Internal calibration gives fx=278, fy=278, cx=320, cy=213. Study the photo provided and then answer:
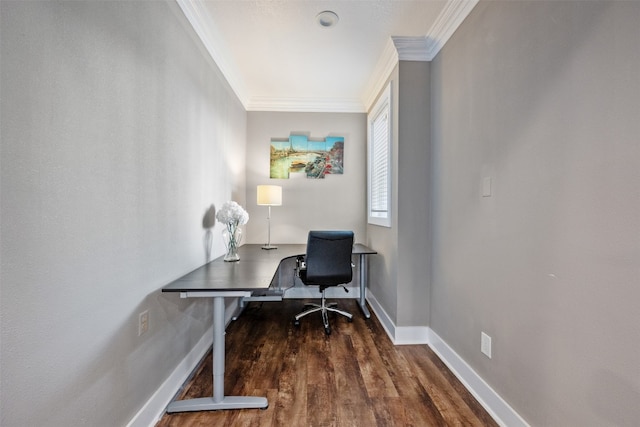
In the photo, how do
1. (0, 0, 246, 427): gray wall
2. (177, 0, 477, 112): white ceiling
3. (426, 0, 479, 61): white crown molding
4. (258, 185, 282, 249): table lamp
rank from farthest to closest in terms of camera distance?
(258, 185, 282, 249): table lamp
(177, 0, 477, 112): white ceiling
(426, 0, 479, 61): white crown molding
(0, 0, 246, 427): gray wall

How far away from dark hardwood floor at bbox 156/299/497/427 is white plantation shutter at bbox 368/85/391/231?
3.82ft

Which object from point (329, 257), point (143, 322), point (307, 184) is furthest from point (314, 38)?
point (143, 322)

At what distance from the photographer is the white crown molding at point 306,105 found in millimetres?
3565

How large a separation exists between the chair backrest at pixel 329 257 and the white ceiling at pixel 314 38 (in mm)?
1675

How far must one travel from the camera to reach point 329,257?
2.78m

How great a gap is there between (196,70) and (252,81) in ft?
3.66

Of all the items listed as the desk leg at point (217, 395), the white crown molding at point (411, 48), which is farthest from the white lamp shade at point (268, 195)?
the white crown molding at point (411, 48)

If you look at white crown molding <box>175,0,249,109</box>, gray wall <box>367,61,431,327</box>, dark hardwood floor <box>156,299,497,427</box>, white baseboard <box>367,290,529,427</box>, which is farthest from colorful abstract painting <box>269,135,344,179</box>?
dark hardwood floor <box>156,299,497,427</box>

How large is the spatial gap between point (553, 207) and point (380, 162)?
2.05m

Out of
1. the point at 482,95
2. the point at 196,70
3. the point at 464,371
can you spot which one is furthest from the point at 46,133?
the point at 464,371

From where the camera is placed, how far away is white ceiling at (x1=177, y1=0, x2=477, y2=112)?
196cm

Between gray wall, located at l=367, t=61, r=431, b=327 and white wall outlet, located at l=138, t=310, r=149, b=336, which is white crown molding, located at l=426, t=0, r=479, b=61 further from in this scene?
white wall outlet, located at l=138, t=310, r=149, b=336

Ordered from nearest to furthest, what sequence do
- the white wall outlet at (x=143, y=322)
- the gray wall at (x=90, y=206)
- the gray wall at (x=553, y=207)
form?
the gray wall at (x=90, y=206) < the gray wall at (x=553, y=207) < the white wall outlet at (x=143, y=322)

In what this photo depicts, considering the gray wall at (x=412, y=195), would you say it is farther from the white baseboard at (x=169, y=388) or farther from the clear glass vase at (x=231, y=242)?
the white baseboard at (x=169, y=388)
